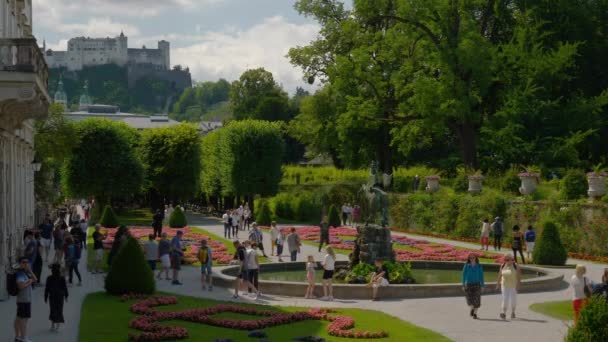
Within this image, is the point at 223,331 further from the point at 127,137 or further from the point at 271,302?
the point at 127,137

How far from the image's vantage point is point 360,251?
2588cm

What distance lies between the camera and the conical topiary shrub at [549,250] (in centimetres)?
3017

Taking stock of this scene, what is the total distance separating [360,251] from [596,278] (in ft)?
23.7

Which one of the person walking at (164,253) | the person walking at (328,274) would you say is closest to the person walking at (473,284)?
the person walking at (328,274)

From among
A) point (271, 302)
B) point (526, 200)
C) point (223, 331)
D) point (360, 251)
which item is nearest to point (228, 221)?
point (526, 200)

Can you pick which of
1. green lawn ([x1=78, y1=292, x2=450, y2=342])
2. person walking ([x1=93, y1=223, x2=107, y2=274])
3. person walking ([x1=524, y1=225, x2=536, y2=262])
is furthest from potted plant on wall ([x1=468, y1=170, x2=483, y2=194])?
green lawn ([x1=78, y1=292, x2=450, y2=342])

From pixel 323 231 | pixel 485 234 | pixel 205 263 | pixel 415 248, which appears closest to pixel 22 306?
pixel 205 263

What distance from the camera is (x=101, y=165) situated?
207 feet

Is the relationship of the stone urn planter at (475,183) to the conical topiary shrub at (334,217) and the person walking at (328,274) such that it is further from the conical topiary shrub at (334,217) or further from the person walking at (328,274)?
the person walking at (328,274)

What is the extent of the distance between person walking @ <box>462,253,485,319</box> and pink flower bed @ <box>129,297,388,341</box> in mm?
2722

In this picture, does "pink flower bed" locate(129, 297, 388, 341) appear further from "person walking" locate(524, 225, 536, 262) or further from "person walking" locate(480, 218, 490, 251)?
"person walking" locate(480, 218, 490, 251)

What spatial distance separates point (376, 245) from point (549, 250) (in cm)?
771

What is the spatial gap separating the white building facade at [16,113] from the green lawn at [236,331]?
4.12 meters

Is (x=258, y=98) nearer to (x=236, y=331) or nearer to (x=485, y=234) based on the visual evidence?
(x=485, y=234)
